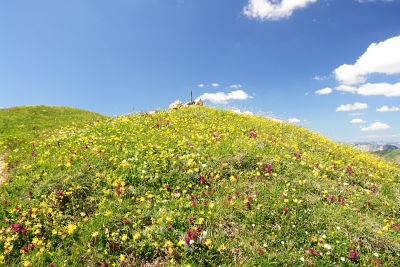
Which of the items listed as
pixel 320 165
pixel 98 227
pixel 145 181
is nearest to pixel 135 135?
pixel 145 181

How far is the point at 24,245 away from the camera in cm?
500

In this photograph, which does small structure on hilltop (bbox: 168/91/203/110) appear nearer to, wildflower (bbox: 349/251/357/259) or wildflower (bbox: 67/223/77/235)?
wildflower (bbox: 67/223/77/235)

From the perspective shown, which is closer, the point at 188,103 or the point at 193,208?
the point at 193,208

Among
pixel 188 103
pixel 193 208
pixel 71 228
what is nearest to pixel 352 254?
pixel 193 208

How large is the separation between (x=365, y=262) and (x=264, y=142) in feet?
20.6

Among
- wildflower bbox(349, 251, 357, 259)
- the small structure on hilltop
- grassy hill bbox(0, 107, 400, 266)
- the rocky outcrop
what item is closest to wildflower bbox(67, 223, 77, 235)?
grassy hill bbox(0, 107, 400, 266)

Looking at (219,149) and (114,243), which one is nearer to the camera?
(114,243)

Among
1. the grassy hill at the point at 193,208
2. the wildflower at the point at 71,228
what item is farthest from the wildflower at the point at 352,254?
the wildflower at the point at 71,228

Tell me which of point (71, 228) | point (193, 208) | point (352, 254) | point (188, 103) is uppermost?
point (188, 103)

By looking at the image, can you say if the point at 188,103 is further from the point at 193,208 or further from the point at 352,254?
the point at 352,254

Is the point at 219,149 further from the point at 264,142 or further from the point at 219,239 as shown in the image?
the point at 219,239

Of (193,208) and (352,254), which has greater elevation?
(193,208)

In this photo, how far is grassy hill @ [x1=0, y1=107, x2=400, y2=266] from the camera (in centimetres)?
457

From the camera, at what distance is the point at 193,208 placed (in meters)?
5.50
